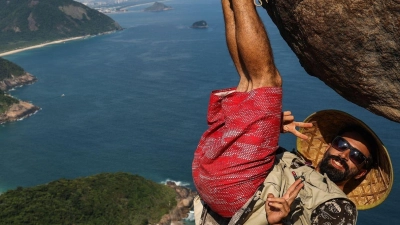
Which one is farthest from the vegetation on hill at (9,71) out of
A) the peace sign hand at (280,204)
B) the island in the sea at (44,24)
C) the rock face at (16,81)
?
the peace sign hand at (280,204)

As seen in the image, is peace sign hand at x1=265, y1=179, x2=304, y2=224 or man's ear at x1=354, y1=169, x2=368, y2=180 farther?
man's ear at x1=354, y1=169, x2=368, y2=180

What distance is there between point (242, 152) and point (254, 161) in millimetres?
48

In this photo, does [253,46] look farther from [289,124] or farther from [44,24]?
[44,24]

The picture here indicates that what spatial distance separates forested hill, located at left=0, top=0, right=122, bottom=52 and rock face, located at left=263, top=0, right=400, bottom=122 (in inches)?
2759

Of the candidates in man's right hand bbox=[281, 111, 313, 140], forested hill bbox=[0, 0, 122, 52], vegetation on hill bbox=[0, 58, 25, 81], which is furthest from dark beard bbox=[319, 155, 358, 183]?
forested hill bbox=[0, 0, 122, 52]

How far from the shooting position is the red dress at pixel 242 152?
1.41m

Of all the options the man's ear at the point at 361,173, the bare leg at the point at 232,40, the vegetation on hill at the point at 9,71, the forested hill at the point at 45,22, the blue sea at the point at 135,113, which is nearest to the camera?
the bare leg at the point at 232,40

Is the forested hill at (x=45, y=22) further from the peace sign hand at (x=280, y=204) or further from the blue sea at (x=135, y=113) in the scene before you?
the peace sign hand at (x=280, y=204)

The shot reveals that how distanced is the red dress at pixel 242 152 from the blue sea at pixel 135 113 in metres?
17.9

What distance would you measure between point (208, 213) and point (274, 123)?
0.44 m

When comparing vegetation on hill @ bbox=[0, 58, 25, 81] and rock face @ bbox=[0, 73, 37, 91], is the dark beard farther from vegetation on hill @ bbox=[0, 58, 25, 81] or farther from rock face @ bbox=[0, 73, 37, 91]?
vegetation on hill @ bbox=[0, 58, 25, 81]

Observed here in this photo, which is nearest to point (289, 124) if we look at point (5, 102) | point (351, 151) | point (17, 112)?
point (351, 151)

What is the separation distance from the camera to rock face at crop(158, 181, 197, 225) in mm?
21064

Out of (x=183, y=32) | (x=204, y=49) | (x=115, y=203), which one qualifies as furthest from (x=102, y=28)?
(x=115, y=203)
